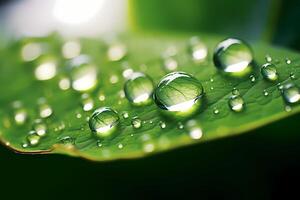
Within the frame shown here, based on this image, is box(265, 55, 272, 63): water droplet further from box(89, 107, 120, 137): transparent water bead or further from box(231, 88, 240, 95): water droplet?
box(89, 107, 120, 137): transparent water bead

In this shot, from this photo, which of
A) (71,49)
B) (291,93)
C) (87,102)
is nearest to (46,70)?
(71,49)

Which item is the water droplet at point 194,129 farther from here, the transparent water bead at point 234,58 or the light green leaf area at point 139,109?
the transparent water bead at point 234,58

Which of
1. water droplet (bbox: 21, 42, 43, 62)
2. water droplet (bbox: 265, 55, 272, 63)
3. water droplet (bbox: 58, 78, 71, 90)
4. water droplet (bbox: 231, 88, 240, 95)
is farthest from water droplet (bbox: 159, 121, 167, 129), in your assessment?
water droplet (bbox: 21, 42, 43, 62)

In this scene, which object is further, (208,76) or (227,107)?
(208,76)

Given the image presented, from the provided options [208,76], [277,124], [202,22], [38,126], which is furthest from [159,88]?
[202,22]

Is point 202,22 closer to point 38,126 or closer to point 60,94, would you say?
point 60,94

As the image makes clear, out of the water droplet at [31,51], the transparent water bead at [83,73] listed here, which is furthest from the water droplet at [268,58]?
the water droplet at [31,51]

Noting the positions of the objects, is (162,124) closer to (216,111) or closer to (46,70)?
(216,111)
